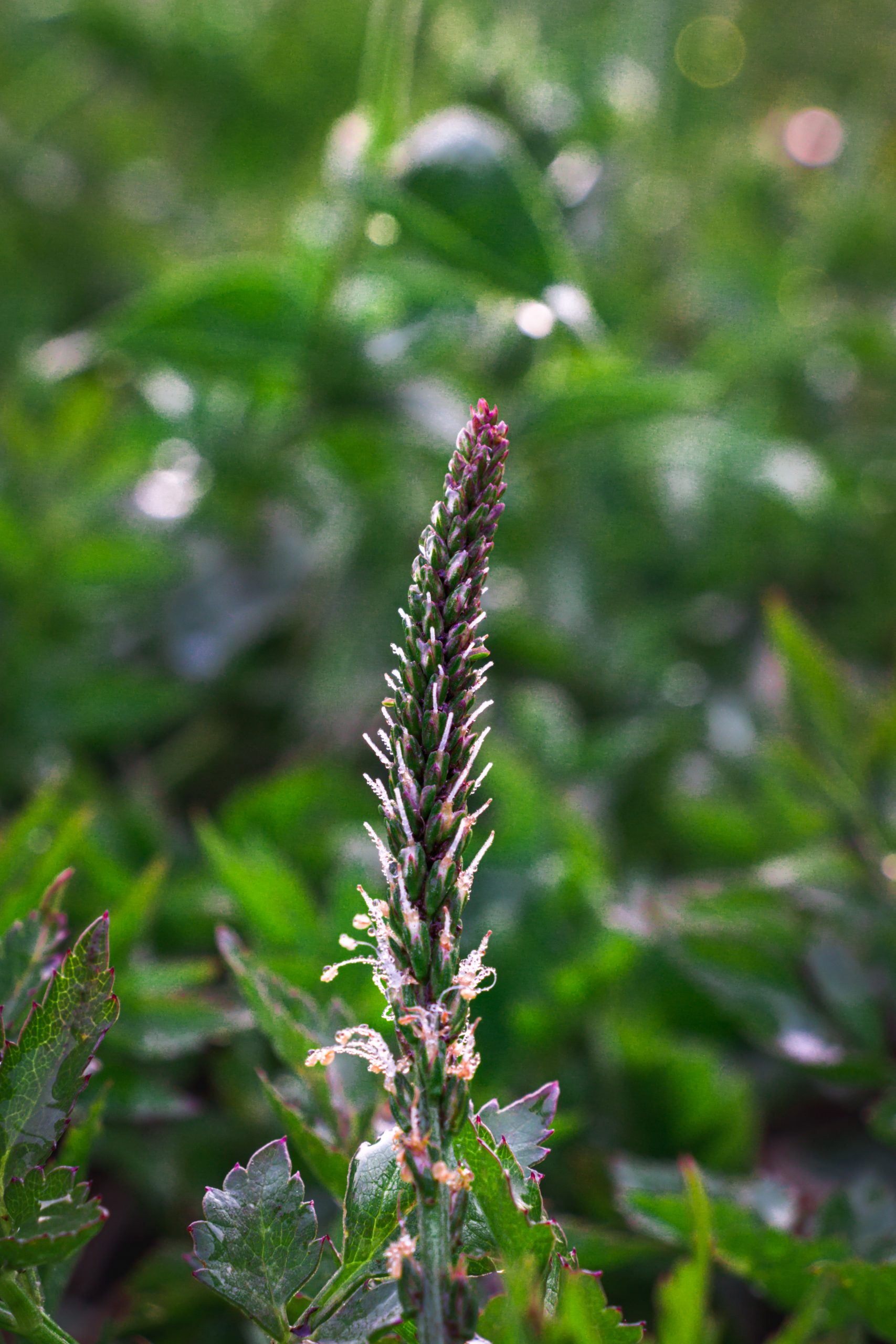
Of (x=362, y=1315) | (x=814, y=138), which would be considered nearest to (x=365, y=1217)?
(x=362, y=1315)

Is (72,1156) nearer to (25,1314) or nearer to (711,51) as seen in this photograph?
(25,1314)

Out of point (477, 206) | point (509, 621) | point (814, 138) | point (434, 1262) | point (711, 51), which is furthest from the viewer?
point (711, 51)

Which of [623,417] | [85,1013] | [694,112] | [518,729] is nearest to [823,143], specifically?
[694,112]

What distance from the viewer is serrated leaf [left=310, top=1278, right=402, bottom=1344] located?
0.23m

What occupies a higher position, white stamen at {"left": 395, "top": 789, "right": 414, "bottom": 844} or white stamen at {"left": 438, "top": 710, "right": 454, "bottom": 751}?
white stamen at {"left": 438, "top": 710, "right": 454, "bottom": 751}

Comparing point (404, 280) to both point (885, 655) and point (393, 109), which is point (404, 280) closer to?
point (393, 109)

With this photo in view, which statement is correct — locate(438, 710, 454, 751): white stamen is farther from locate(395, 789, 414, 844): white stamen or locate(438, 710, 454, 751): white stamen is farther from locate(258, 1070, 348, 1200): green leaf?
locate(258, 1070, 348, 1200): green leaf

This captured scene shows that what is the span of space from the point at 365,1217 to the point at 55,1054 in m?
0.08

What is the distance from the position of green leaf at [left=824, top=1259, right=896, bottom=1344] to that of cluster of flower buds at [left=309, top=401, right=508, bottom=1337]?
14cm

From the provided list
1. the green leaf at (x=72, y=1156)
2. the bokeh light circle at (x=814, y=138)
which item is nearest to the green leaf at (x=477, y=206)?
the green leaf at (x=72, y=1156)

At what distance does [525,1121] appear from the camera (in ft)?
0.85

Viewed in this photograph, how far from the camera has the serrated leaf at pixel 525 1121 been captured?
251mm

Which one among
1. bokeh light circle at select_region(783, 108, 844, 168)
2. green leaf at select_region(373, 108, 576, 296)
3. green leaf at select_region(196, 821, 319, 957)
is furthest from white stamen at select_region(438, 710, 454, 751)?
bokeh light circle at select_region(783, 108, 844, 168)

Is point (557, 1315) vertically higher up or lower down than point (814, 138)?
lower down
